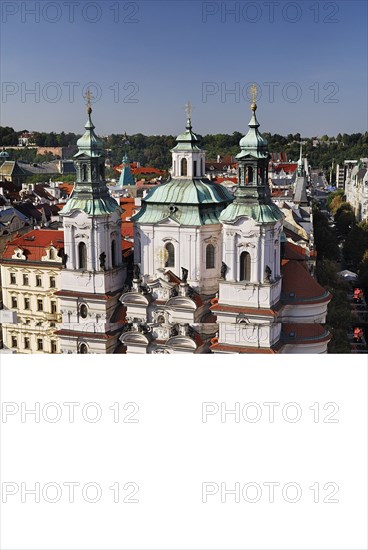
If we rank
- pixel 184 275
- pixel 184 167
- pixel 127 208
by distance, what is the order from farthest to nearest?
pixel 127 208, pixel 184 167, pixel 184 275

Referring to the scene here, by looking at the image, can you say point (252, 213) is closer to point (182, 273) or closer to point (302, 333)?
point (182, 273)

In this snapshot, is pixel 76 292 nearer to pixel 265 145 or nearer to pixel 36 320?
pixel 36 320

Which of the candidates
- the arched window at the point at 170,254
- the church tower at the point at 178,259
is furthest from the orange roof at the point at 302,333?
the arched window at the point at 170,254

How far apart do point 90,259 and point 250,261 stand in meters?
2.68

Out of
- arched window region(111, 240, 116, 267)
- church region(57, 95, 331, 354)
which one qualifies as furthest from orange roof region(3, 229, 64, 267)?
church region(57, 95, 331, 354)

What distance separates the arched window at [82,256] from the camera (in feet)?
33.4

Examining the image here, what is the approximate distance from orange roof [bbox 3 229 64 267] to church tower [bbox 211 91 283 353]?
15.9 feet

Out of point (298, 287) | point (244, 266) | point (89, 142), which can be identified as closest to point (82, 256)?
point (89, 142)

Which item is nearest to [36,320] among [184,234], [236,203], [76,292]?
[76,292]

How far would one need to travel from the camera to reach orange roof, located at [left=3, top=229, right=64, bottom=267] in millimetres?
12875

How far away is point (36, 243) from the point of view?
1309 cm

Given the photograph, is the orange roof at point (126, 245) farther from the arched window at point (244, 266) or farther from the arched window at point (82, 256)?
the arched window at point (244, 266)

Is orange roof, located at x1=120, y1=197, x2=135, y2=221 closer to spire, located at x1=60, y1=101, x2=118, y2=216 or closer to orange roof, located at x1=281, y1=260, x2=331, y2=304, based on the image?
spire, located at x1=60, y1=101, x2=118, y2=216

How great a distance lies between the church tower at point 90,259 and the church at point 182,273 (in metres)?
0.02
